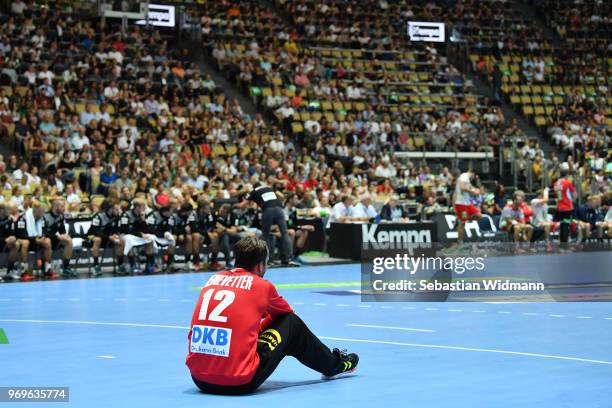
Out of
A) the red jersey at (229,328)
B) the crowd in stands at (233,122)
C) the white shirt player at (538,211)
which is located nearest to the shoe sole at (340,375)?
the red jersey at (229,328)

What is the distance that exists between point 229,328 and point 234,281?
389 millimetres

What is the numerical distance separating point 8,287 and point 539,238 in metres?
Result: 12.2

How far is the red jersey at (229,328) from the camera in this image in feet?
23.3

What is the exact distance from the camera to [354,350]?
945cm

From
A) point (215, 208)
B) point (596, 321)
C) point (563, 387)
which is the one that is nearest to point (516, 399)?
point (563, 387)

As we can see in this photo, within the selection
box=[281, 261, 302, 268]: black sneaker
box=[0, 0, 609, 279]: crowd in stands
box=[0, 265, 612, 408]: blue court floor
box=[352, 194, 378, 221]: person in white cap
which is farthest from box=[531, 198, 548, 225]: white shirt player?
box=[0, 265, 612, 408]: blue court floor

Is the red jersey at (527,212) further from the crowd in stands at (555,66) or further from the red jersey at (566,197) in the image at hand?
the crowd in stands at (555,66)

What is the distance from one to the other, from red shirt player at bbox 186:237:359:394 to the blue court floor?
16 cm

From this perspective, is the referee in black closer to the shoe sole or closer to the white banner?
the shoe sole

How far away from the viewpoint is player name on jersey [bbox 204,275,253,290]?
7.32 meters

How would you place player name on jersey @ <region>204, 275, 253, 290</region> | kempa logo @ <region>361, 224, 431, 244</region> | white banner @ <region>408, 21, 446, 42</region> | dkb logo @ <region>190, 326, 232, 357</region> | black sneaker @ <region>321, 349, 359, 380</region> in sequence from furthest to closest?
white banner @ <region>408, 21, 446, 42</region>
kempa logo @ <region>361, 224, 431, 244</region>
black sneaker @ <region>321, 349, 359, 380</region>
player name on jersey @ <region>204, 275, 253, 290</region>
dkb logo @ <region>190, 326, 232, 357</region>

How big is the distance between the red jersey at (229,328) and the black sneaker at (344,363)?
2.60 ft

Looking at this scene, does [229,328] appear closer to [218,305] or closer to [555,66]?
[218,305]

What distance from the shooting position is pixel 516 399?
707 cm
